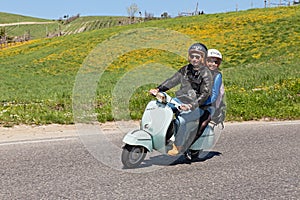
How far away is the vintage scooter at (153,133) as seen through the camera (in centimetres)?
550

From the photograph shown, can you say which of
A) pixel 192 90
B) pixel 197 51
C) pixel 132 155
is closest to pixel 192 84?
pixel 192 90

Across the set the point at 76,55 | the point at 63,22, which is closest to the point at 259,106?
the point at 76,55

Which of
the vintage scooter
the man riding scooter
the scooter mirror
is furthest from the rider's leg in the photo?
the scooter mirror

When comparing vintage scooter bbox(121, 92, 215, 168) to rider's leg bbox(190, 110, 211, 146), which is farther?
rider's leg bbox(190, 110, 211, 146)

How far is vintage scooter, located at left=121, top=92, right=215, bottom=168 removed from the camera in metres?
5.50

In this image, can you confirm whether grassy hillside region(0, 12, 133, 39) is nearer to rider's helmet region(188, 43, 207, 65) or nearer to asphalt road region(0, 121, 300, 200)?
asphalt road region(0, 121, 300, 200)

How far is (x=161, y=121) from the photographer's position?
5.54 m

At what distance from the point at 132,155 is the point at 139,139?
1.04 ft

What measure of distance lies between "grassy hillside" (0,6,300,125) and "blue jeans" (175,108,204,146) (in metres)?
3.92

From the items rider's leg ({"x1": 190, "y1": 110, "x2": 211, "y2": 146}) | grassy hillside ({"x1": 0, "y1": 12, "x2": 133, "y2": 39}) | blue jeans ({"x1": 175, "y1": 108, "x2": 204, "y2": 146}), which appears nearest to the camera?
blue jeans ({"x1": 175, "y1": 108, "x2": 204, "y2": 146})

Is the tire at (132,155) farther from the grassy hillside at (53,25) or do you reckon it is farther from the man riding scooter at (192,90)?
the grassy hillside at (53,25)

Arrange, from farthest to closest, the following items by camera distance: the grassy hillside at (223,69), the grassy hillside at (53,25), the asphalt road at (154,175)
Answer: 1. the grassy hillside at (53,25)
2. the grassy hillside at (223,69)
3. the asphalt road at (154,175)

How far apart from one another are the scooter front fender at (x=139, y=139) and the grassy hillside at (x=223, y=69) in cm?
392

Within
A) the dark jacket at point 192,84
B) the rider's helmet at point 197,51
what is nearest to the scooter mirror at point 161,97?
the dark jacket at point 192,84
